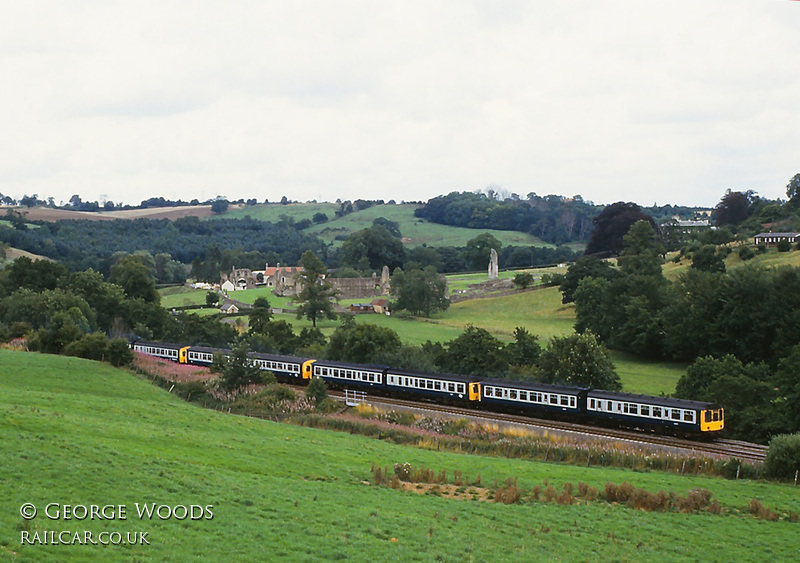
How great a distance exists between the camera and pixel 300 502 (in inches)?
696

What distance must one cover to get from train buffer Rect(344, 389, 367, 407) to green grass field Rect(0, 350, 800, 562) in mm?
10713

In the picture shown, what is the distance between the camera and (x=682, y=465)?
86.6ft

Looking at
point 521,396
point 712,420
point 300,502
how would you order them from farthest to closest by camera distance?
point 521,396 < point 712,420 < point 300,502

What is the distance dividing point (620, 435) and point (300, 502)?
17.9 meters

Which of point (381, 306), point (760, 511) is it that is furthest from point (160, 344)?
point (760, 511)

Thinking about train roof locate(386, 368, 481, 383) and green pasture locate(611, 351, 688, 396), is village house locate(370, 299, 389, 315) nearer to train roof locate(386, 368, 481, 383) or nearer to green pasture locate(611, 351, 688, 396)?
green pasture locate(611, 351, 688, 396)

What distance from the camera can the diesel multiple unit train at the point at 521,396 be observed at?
31797 millimetres

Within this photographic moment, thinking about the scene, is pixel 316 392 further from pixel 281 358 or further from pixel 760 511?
pixel 760 511

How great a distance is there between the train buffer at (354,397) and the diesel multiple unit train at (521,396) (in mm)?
317

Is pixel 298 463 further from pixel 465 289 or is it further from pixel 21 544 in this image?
pixel 465 289

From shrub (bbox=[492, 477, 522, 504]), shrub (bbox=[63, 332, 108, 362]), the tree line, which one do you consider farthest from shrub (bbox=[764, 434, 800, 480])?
shrub (bbox=[63, 332, 108, 362])

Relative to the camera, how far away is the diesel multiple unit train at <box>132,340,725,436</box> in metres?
31.8

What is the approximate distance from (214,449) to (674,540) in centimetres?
1264

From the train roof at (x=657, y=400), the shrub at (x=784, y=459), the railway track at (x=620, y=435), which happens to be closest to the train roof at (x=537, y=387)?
the train roof at (x=657, y=400)
